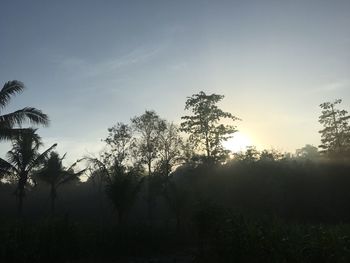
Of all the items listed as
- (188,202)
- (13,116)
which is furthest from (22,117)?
(188,202)

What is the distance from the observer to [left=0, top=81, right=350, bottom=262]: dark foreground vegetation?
39.9 ft

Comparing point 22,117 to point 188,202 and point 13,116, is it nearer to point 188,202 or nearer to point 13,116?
point 13,116

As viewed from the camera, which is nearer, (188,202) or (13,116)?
(13,116)

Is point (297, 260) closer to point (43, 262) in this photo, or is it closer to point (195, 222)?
point (195, 222)

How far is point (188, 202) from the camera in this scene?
26062mm

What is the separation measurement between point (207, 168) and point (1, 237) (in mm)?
25024

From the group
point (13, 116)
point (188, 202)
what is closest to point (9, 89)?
point (13, 116)

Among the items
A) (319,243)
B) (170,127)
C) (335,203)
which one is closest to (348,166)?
(335,203)

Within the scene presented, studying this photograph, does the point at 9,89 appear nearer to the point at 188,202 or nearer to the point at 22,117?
the point at 22,117

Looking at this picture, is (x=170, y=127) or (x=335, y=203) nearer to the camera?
(x=335, y=203)

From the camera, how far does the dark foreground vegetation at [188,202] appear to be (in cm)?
1215

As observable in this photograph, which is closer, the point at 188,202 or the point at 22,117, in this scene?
the point at 22,117

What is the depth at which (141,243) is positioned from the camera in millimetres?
20953

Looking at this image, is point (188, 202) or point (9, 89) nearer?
point (9, 89)
